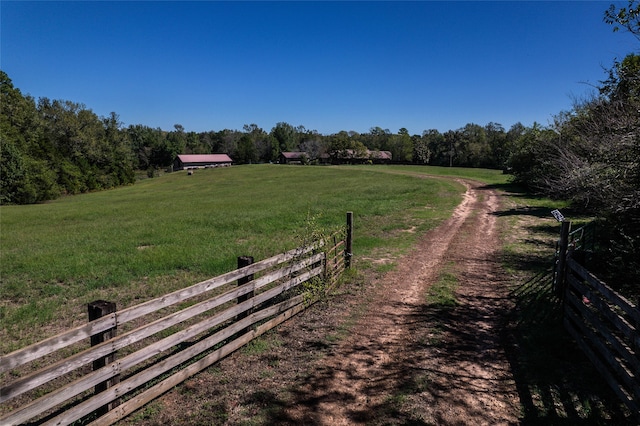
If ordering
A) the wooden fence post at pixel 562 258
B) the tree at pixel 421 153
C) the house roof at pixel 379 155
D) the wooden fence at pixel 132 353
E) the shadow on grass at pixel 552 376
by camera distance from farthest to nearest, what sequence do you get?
the house roof at pixel 379 155 < the tree at pixel 421 153 < the wooden fence post at pixel 562 258 < the shadow on grass at pixel 552 376 < the wooden fence at pixel 132 353

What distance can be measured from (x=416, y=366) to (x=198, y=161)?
12542cm

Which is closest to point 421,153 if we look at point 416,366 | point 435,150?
point 435,150

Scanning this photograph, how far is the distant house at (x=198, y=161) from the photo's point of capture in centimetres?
12175

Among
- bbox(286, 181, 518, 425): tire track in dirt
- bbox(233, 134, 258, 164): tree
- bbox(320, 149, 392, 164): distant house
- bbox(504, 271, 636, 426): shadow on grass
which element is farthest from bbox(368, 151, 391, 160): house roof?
bbox(504, 271, 636, 426): shadow on grass

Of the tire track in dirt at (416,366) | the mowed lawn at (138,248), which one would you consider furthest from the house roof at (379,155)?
the tire track in dirt at (416,366)

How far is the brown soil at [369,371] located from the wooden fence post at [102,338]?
46 cm

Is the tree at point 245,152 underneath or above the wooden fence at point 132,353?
above

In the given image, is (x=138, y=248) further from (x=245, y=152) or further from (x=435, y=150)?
(x=245, y=152)

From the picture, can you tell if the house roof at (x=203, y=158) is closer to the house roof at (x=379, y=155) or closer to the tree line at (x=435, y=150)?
the tree line at (x=435, y=150)

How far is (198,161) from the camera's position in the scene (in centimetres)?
12238

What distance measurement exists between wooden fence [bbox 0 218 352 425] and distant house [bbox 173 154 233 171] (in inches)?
4654

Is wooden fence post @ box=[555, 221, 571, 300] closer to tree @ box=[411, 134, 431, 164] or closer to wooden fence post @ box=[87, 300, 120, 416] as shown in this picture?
wooden fence post @ box=[87, 300, 120, 416]

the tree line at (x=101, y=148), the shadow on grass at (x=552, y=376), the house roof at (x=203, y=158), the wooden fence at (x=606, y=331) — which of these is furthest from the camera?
the house roof at (x=203, y=158)

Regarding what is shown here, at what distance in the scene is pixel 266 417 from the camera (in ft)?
15.5
